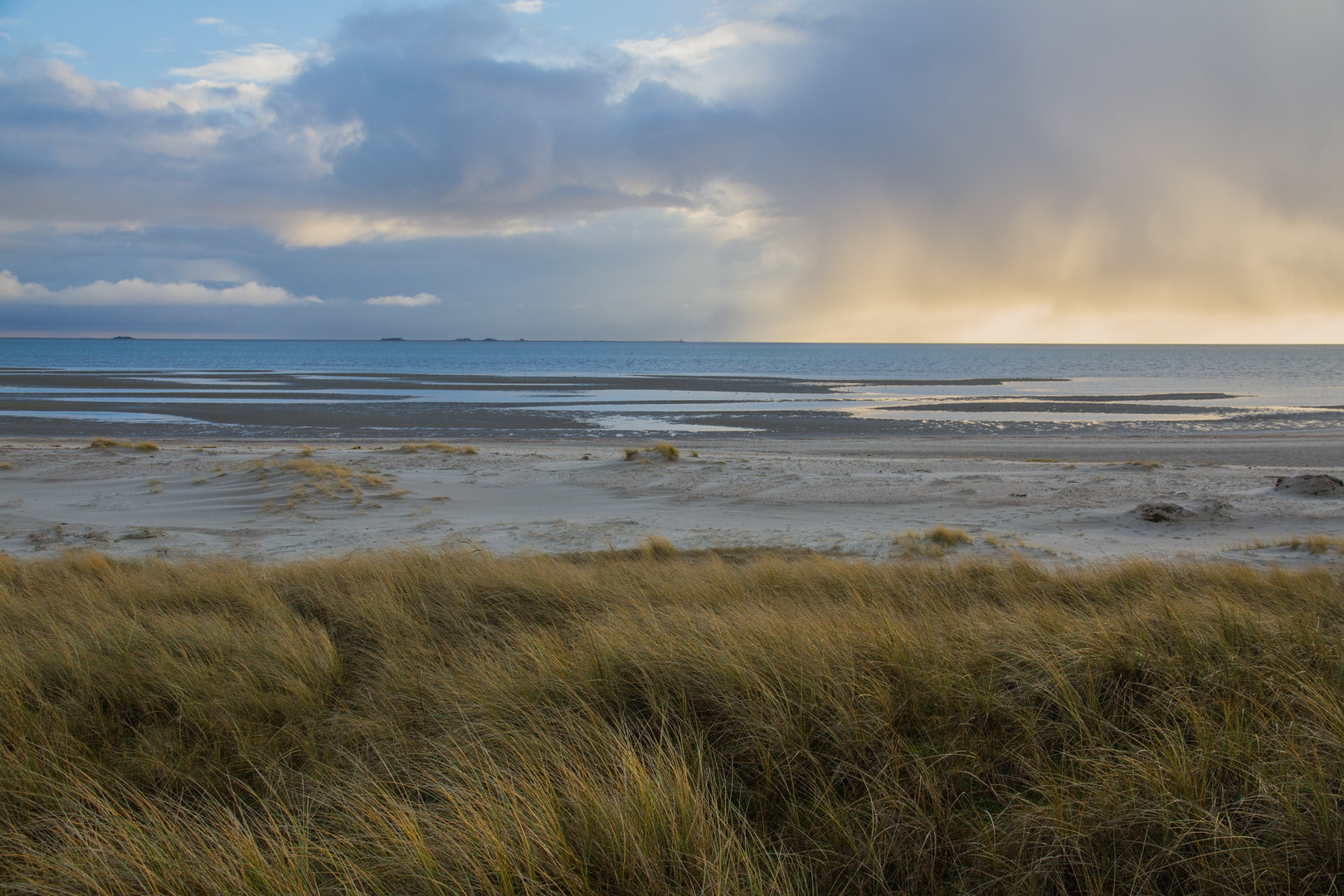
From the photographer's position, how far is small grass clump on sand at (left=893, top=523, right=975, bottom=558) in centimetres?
1065

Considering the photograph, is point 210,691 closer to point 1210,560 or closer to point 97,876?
point 97,876

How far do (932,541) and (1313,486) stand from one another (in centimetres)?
920

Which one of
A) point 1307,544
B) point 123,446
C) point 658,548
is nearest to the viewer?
point 1307,544

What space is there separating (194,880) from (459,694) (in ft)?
5.22

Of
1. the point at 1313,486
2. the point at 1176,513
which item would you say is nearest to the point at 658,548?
the point at 1176,513

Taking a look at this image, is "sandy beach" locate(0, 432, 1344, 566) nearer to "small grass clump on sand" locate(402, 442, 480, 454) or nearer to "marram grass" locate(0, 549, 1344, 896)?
"small grass clump on sand" locate(402, 442, 480, 454)

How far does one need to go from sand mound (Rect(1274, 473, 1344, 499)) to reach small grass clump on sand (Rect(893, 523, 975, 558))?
8135 mm

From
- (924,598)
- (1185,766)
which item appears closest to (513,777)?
(1185,766)

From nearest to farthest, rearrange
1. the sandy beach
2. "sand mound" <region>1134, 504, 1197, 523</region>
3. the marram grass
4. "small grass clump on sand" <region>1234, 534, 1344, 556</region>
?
1. the marram grass
2. "small grass clump on sand" <region>1234, 534, 1344, 556</region>
3. the sandy beach
4. "sand mound" <region>1134, 504, 1197, 523</region>

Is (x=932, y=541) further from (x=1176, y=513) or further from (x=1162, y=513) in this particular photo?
(x=1176, y=513)

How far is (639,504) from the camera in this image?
50.3 ft

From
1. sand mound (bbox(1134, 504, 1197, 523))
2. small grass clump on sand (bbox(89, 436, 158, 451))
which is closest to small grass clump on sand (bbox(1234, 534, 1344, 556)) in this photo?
sand mound (bbox(1134, 504, 1197, 523))

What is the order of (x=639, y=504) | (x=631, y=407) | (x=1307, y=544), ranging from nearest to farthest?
(x=1307, y=544) < (x=639, y=504) < (x=631, y=407)

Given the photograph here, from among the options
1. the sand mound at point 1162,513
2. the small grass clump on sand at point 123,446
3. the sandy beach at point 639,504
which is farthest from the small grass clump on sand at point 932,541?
the small grass clump on sand at point 123,446
